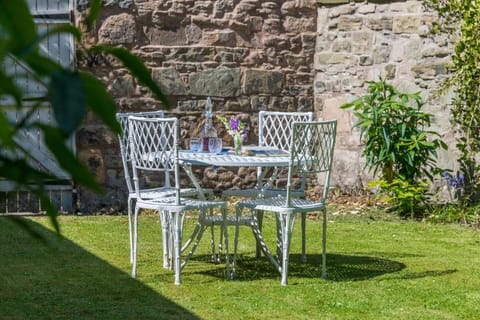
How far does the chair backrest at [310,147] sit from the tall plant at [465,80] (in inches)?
108

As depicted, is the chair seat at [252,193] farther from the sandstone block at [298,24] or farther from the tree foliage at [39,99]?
the tree foliage at [39,99]

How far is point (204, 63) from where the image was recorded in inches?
336

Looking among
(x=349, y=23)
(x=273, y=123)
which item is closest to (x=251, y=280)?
(x=273, y=123)

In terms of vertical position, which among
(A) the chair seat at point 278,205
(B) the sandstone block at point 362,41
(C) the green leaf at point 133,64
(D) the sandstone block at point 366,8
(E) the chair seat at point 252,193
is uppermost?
(D) the sandstone block at point 366,8

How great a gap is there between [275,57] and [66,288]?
4.07 m

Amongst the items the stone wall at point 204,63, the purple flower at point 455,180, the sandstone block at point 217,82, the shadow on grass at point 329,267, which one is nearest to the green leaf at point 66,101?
the shadow on grass at point 329,267

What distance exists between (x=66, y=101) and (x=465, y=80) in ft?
24.9

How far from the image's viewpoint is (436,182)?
8.14 metres

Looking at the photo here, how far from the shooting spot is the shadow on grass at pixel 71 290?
4637 millimetres

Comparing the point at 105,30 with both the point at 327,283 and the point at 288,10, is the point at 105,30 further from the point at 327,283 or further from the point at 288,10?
the point at 327,283

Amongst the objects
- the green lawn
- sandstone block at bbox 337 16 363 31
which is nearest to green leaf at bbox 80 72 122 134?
the green lawn

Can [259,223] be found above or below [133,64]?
below

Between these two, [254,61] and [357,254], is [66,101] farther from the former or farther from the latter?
[254,61]

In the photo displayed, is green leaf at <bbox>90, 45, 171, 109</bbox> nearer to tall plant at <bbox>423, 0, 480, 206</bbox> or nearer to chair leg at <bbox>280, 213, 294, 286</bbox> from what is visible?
chair leg at <bbox>280, 213, 294, 286</bbox>
